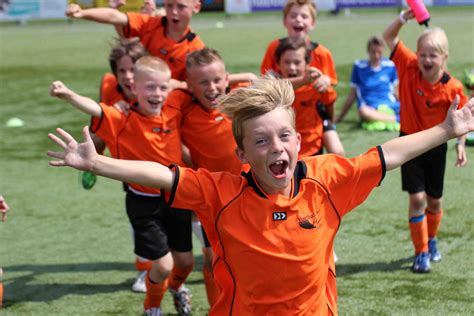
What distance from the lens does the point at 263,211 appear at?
12.6ft

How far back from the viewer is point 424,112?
6.57 metres

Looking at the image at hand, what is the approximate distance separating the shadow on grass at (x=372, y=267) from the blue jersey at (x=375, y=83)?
245 inches

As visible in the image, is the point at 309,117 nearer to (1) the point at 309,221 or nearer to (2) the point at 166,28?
(2) the point at 166,28

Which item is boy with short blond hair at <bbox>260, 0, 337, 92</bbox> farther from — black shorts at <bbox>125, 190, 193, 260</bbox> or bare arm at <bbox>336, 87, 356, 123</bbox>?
bare arm at <bbox>336, 87, 356, 123</bbox>

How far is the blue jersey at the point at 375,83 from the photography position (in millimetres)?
12742

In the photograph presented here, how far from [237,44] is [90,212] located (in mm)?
13195

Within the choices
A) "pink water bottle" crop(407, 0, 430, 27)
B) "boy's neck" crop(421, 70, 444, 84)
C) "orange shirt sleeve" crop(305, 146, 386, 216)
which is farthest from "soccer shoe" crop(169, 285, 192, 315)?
"pink water bottle" crop(407, 0, 430, 27)

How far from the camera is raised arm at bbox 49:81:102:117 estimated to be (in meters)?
5.23

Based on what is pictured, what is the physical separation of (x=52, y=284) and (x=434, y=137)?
3.79 metres

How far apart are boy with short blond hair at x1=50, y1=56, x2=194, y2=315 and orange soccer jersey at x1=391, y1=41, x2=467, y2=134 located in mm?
2042

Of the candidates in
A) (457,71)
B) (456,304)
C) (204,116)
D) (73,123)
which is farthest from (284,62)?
(457,71)

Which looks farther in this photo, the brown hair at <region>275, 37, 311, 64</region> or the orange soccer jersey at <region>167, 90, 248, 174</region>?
the brown hair at <region>275, 37, 311, 64</region>

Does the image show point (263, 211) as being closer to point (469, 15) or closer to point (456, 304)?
point (456, 304)

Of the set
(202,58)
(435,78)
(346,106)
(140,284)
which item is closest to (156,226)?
(140,284)
